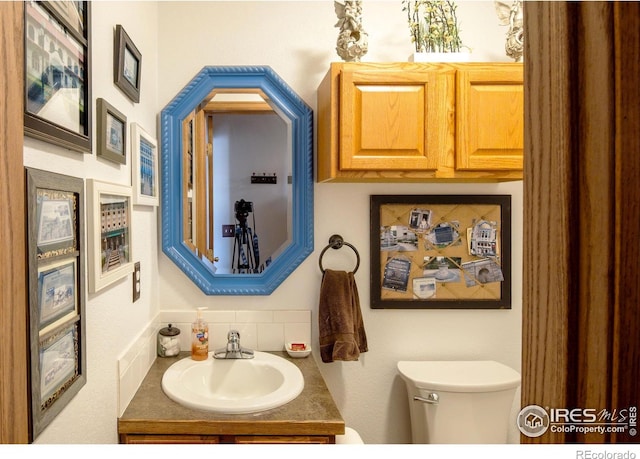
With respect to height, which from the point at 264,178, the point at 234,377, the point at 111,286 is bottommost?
the point at 234,377

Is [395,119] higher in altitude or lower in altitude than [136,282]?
higher

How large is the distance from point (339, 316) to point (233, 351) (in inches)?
17.1

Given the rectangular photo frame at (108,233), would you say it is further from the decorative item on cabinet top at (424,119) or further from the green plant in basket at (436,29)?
the green plant in basket at (436,29)

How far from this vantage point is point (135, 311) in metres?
1.43

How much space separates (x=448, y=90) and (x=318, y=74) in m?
0.57

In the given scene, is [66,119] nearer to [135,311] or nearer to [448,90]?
[135,311]

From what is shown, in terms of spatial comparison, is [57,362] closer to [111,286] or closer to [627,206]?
[111,286]

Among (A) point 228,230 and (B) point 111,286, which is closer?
(B) point 111,286

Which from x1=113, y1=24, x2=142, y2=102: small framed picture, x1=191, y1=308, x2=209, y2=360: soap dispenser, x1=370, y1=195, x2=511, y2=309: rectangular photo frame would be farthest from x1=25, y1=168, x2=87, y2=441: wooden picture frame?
x1=370, y1=195, x2=511, y2=309: rectangular photo frame

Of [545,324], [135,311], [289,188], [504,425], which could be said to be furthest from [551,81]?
[504,425]

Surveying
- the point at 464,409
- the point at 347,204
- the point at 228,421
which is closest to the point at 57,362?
the point at 228,421

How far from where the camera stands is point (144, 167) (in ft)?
4.95

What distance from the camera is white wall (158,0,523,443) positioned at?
178 cm

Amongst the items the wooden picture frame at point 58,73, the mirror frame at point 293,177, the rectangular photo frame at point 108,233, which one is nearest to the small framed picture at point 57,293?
the rectangular photo frame at point 108,233
